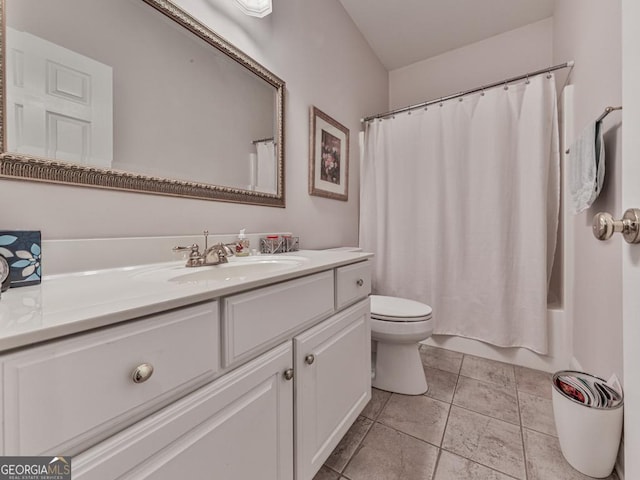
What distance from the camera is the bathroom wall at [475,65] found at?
219 centimetres

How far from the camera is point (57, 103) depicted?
759mm

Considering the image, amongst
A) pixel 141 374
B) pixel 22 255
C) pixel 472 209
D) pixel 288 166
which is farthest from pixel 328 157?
pixel 141 374

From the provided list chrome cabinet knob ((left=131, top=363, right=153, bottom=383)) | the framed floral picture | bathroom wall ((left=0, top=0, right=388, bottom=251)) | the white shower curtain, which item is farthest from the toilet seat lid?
chrome cabinet knob ((left=131, top=363, right=153, bottom=383))

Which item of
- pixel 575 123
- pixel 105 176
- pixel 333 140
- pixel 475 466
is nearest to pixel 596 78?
pixel 575 123

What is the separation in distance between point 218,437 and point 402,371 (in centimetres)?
124

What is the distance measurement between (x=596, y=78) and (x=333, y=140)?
138 centimetres

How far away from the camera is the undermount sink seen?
2.59 ft

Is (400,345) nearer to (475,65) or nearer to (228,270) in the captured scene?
(228,270)

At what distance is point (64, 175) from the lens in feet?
2.50

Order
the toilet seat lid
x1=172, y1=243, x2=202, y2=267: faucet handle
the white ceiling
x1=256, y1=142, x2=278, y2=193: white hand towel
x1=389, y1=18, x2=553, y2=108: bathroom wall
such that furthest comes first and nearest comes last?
1. x1=389, y1=18, x2=553, y2=108: bathroom wall
2. the white ceiling
3. the toilet seat lid
4. x1=256, y1=142, x2=278, y2=193: white hand towel
5. x1=172, y1=243, x2=202, y2=267: faucet handle

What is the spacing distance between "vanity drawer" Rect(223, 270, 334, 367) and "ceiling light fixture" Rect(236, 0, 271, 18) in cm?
118

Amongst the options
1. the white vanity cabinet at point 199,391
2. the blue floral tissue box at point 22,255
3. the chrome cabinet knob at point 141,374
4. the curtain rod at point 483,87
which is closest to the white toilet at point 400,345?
the white vanity cabinet at point 199,391

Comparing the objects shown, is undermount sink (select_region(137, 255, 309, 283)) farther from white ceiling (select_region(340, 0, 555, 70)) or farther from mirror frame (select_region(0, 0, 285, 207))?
white ceiling (select_region(340, 0, 555, 70))

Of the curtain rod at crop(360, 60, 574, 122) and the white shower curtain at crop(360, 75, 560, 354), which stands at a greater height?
the curtain rod at crop(360, 60, 574, 122)
